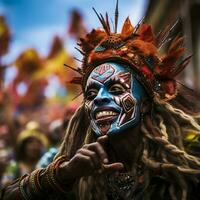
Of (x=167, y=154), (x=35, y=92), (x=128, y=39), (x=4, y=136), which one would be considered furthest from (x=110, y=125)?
(x=35, y=92)

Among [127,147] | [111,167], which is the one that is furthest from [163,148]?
[111,167]

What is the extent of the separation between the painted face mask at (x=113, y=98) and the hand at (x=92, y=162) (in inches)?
14.6

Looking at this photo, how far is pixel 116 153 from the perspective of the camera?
4.00 m

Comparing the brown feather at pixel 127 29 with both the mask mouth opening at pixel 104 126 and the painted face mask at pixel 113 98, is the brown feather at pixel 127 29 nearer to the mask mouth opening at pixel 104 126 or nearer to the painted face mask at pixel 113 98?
the painted face mask at pixel 113 98

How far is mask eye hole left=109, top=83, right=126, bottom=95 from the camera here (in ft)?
13.0

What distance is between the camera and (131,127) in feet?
12.9

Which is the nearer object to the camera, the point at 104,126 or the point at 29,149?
the point at 104,126

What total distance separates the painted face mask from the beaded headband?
52 mm

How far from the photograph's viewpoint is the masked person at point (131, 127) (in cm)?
377

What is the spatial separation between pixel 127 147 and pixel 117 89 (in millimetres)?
359

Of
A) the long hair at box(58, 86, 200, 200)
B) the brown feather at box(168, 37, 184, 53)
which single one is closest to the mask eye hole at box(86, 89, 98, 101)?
the long hair at box(58, 86, 200, 200)

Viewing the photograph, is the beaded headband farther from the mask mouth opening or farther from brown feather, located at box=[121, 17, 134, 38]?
the mask mouth opening

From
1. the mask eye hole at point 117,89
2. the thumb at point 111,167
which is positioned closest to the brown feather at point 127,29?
the mask eye hole at point 117,89

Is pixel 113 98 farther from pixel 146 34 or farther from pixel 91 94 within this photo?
pixel 146 34
